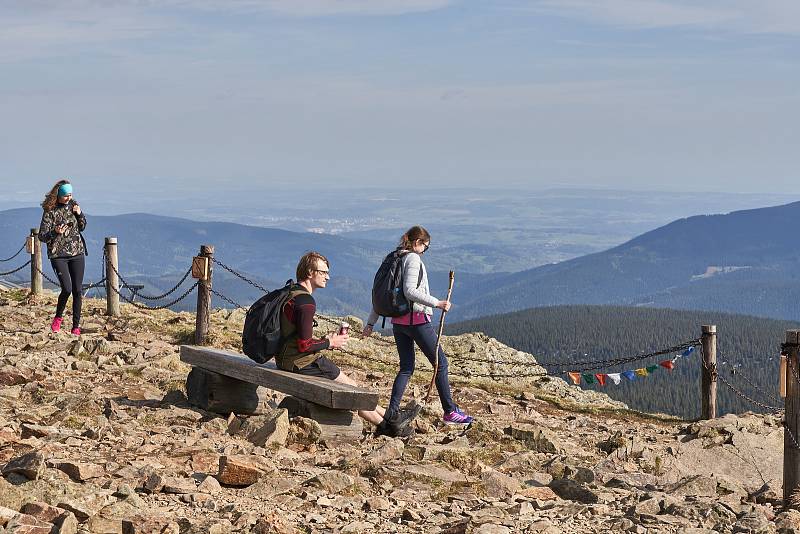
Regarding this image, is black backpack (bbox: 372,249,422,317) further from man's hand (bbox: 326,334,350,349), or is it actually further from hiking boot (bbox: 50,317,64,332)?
hiking boot (bbox: 50,317,64,332)

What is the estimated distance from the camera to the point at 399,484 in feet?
30.1

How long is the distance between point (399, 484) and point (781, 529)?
3222 mm

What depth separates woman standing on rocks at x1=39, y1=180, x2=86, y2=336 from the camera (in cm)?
1762

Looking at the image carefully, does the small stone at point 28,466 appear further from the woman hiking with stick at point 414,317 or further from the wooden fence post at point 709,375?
the wooden fence post at point 709,375

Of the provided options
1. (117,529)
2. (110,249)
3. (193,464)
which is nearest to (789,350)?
(193,464)

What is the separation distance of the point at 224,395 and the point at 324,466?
2.92 metres

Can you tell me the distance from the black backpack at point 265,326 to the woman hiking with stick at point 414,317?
5.05 ft

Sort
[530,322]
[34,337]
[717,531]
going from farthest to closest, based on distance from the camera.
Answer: [530,322]
[34,337]
[717,531]

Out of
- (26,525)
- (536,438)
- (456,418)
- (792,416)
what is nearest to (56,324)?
(456,418)

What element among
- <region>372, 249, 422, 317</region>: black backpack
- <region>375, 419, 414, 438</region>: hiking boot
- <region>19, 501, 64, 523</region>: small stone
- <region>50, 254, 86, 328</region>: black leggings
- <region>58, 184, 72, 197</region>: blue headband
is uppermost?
<region>58, 184, 72, 197</region>: blue headband

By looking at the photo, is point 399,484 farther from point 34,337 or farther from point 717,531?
point 34,337

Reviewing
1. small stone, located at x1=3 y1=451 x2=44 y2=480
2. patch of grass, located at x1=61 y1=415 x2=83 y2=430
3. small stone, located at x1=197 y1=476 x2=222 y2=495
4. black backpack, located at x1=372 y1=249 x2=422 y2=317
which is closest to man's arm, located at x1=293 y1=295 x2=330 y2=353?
black backpack, located at x1=372 y1=249 x2=422 y2=317

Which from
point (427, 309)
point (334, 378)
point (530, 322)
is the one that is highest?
point (427, 309)

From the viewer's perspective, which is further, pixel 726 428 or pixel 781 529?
pixel 726 428
